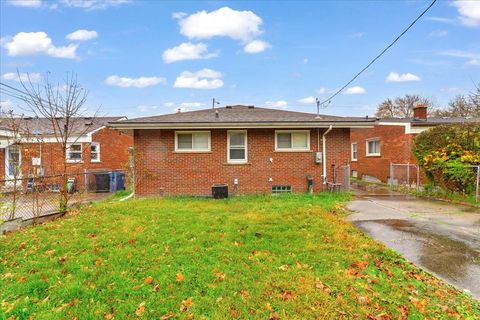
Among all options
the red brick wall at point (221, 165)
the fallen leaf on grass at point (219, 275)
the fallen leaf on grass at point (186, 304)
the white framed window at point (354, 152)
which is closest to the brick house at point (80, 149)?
the red brick wall at point (221, 165)

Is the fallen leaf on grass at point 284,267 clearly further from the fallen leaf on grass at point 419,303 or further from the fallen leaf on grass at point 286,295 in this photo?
the fallen leaf on grass at point 419,303

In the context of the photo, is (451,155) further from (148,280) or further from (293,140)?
(148,280)

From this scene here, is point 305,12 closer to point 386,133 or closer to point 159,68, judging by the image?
point 386,133

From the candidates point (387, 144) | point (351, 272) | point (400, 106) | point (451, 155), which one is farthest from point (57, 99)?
point (400, 106)

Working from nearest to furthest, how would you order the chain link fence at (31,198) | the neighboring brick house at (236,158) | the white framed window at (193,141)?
the chain link fence at (31,198), the neighboring brick house at (236,158), the white framed window at (193,141)

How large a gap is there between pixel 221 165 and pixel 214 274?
7830mm

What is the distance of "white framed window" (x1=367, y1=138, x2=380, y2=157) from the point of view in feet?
61.5

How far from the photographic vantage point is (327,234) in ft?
18.7

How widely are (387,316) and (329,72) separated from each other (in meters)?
15.8

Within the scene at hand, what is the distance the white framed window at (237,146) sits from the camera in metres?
11.8

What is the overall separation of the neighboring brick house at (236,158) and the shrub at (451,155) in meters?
3.06

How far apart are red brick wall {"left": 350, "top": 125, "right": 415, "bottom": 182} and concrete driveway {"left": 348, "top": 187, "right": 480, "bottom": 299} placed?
6599 mm

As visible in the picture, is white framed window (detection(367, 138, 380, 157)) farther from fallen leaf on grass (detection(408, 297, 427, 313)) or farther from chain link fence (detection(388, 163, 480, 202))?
fallen leaf on grass (detection(408, 297, 427, 313))

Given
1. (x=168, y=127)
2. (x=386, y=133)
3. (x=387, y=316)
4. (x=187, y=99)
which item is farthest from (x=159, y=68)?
(x=387, y=316)
